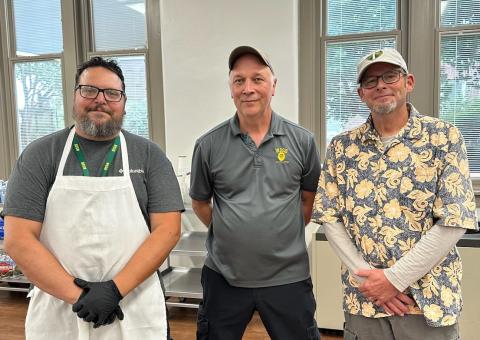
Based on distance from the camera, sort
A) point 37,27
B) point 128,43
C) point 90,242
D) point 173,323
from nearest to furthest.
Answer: point 90,242 → point 173,323 → point 128,43 → point 37,27

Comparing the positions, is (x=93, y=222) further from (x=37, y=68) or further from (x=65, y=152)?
(x=37, y=68)

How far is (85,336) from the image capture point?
138cm

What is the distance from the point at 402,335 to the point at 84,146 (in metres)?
1.24

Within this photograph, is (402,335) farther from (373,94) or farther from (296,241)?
(373,94)

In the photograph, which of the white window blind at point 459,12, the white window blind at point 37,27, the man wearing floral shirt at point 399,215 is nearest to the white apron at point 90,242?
the man wearing floral shirt at point 399,215

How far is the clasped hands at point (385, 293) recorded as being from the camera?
4.36ft

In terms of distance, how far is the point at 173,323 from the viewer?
116 inches

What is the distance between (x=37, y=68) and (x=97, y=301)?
336cm

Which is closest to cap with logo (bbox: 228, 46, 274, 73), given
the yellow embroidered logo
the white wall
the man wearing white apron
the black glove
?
the yellow embroidered logo

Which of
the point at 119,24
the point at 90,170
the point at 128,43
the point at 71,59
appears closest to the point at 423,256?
the point at 90,170

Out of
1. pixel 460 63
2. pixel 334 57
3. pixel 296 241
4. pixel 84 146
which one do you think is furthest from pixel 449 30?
pixel 84 146

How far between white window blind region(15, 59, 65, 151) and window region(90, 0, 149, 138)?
0.51 metres

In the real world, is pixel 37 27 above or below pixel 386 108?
above

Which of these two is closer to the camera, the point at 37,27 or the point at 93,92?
the point at 93,92
